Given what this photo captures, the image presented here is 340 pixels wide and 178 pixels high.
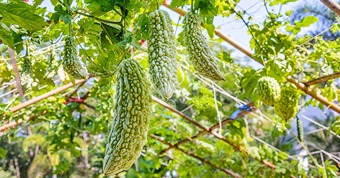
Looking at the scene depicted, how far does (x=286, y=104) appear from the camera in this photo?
6.61 ft

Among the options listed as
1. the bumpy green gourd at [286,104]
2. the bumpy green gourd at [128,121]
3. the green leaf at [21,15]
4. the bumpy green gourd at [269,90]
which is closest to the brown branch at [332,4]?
the bumpy green gourd at [269,90]

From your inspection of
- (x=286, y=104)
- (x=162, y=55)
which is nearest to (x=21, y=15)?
(x=162, y=55)

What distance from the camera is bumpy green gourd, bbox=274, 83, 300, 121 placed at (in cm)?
200

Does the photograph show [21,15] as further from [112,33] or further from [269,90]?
[269,90]

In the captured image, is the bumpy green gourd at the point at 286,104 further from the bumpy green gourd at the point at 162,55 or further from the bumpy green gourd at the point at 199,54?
the bumpy green gourd at the point at 162,55

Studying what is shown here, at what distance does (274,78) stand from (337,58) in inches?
20.2

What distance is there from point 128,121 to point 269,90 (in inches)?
42.9

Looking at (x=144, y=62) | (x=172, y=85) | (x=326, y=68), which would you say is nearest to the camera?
(x=172, y=85)

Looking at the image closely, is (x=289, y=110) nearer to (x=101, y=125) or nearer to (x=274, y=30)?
(x=274, y=30)

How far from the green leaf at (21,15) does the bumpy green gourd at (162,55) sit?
0.31m

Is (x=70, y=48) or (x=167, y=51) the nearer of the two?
(x=167, y=51)

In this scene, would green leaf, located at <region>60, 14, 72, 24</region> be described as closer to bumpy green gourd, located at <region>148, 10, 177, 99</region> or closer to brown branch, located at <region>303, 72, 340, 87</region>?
bumpy green gourd, located at <region>148, 10, 177, 99</region>

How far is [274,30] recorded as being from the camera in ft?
7.36

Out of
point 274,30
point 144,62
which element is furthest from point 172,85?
point 144,62
